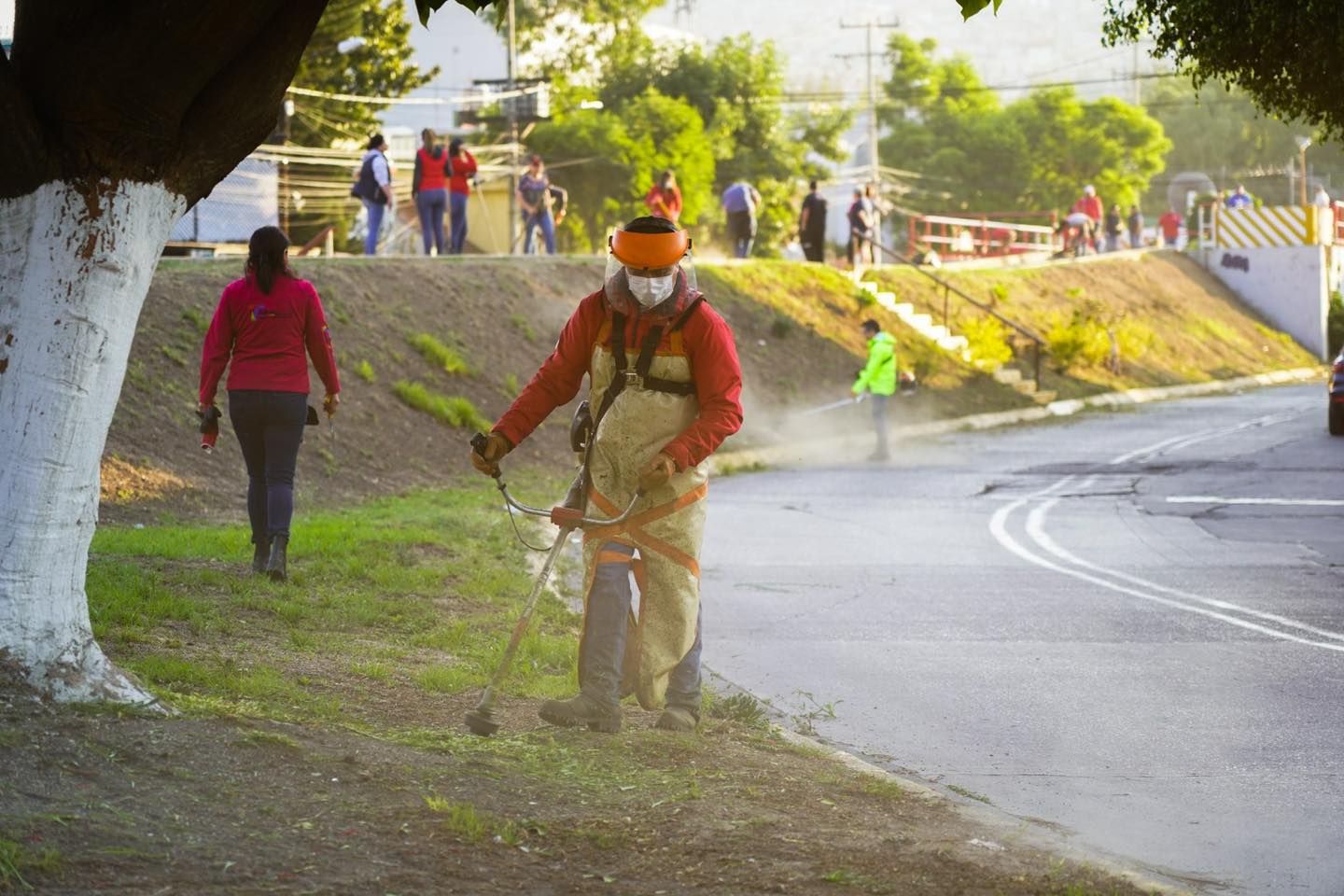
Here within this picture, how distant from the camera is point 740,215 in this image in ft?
113

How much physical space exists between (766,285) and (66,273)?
26.3m

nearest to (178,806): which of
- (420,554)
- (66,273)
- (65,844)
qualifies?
(65,844)

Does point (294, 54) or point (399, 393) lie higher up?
point (294, 54)

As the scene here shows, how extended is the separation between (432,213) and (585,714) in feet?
67.4

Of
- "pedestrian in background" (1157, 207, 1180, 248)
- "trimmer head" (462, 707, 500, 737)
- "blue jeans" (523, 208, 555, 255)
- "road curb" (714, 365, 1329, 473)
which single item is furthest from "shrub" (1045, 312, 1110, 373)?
"trimmer head" (462, 707, 500, 737)

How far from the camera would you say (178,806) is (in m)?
4.99

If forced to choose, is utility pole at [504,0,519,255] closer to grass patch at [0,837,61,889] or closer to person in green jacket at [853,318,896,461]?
person in green jacket at [853,318,896,461]

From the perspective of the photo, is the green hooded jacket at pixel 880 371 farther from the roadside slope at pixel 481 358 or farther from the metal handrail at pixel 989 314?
the metal handrail at pixel 989 314

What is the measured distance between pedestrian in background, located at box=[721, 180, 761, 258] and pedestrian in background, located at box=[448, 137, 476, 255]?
25.3 feet

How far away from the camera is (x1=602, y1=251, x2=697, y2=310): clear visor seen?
21.2 ft

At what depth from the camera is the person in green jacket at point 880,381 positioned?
23328 millimetres

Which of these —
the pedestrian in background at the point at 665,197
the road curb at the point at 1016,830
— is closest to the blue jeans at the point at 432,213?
the pedestrian in background at the point at 665,197

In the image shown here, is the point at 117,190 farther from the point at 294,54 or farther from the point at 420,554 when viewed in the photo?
the point at 420,554

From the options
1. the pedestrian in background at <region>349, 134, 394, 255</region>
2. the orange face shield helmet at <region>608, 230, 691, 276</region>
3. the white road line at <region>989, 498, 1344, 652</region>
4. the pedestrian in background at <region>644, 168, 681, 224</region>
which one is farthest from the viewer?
the pedestrian in background at <region>644, 168, 681, 224</region>
